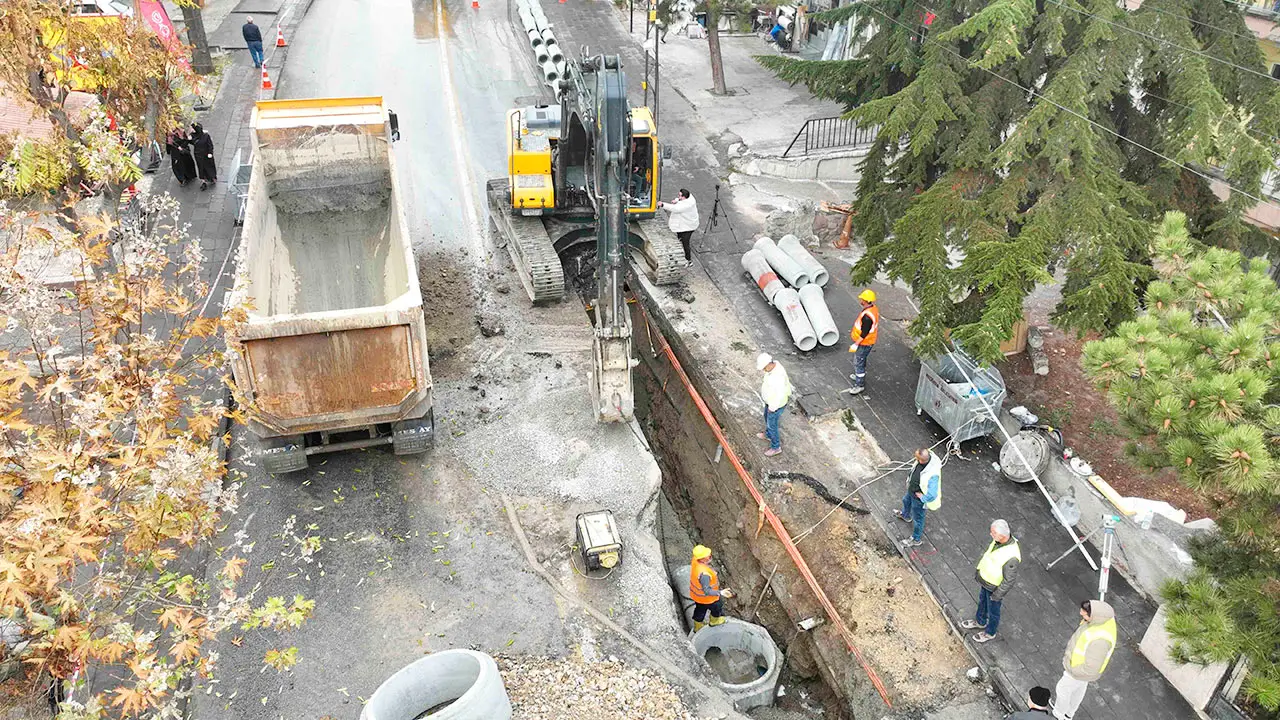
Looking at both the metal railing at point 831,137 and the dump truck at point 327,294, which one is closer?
the dump truck at point 327,294

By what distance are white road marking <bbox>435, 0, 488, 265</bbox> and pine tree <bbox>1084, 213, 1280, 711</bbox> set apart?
1193 cm

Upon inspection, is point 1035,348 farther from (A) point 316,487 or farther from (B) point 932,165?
(A) point 316,487

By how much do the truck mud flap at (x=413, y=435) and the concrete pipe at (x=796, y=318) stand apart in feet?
20.3

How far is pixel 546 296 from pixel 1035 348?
7843 mm

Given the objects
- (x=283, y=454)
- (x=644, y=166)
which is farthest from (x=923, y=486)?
(x=644, y=166)

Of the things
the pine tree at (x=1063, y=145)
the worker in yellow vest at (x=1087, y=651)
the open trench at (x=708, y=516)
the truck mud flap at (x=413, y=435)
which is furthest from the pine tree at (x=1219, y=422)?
the truck mud flap at (x=413, y=435)

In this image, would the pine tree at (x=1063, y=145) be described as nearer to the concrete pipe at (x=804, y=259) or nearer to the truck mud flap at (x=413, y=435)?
the concrete pipe at (x=804, y=259)

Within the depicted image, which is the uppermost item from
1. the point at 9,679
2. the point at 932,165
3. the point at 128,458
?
the point at 128,458

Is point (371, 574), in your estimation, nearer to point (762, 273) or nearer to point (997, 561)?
point (997, 561)

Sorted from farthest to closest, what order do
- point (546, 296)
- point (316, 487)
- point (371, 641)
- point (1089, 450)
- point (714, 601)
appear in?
point (546, 296) < point (1089, 450) < point (316, 487) < point (714, 601) < point (371, 641)

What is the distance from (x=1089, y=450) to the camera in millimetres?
12500

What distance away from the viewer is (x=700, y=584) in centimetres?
1034

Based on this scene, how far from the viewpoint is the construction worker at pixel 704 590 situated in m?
10.2

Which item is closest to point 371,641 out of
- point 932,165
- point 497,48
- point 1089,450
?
point 1089,450
